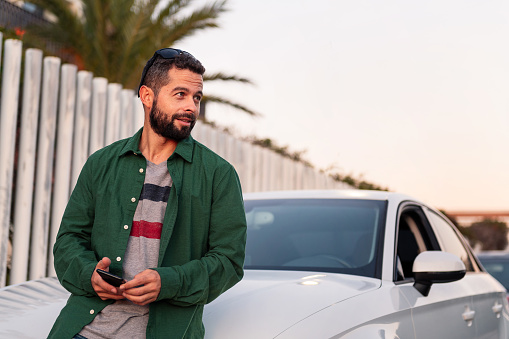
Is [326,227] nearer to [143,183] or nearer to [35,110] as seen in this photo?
[143,183]

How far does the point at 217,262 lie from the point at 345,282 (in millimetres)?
1268

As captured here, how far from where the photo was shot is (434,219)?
15.6ft

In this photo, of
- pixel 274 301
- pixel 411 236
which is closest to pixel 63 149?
pixel 411 236

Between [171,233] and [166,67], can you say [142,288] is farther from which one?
[166,67]

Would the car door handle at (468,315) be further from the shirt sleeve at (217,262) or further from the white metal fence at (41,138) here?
the white metal fence at (41,138)

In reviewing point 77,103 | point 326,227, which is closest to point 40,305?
point 326,227

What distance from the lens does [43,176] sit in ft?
19.9

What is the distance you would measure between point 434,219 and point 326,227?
1000mm

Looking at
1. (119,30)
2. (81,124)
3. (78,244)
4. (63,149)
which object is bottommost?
(78,244)

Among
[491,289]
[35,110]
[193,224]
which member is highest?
[35,110]

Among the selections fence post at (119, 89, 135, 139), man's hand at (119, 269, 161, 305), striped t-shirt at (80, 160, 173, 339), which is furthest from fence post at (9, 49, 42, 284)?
man's hand at (119, 269, 161, 305)

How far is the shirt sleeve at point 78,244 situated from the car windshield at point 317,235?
1.63 meters

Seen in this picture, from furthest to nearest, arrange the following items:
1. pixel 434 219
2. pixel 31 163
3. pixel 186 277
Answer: pixel 31 163, pixel 434 219, pixel 186 277

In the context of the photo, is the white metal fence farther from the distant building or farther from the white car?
the distant building
